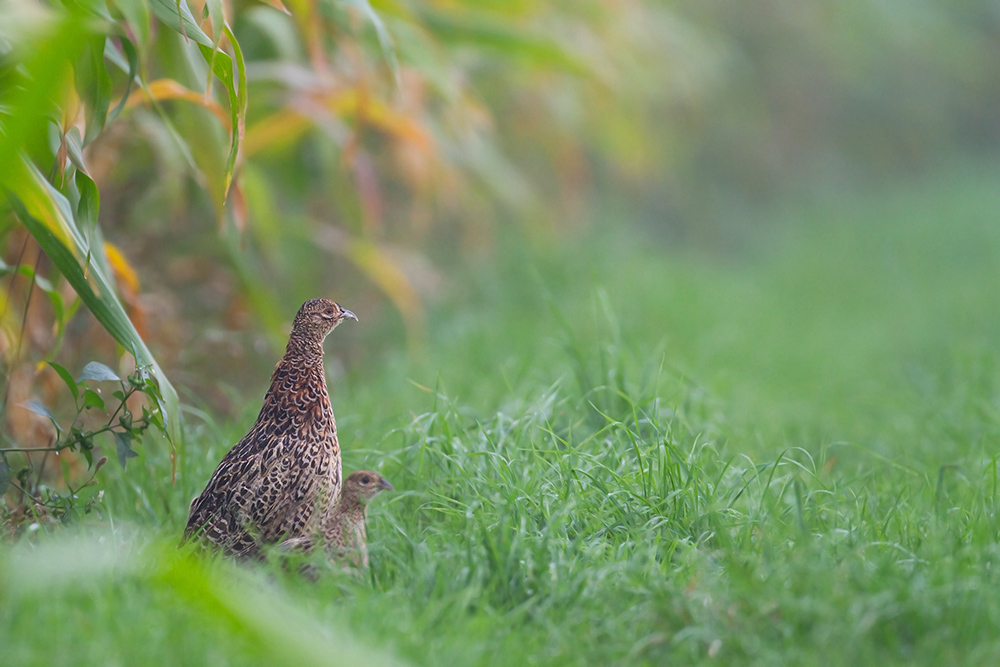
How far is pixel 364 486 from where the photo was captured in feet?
7.31

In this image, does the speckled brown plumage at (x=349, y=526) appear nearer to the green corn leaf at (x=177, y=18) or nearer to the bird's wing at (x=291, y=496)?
the bird's wing at (x=291, y=496)

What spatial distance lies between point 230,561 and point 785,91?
11412mm

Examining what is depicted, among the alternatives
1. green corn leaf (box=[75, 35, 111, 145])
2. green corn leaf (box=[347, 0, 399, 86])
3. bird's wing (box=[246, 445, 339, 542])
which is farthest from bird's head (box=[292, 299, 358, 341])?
green corn leaf (box=[347, 0, 399, 86])

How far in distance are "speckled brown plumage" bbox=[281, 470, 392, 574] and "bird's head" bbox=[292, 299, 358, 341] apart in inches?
13.7

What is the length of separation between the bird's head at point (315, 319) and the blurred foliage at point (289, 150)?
1.05ft

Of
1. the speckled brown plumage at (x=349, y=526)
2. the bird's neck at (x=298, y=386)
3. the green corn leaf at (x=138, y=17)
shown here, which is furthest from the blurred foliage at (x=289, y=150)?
the speckled brown plumage at (x=349, y=526)

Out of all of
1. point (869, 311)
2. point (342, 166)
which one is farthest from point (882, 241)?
point (342, 166)

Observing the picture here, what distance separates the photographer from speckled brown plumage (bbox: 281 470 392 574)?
6.89ft

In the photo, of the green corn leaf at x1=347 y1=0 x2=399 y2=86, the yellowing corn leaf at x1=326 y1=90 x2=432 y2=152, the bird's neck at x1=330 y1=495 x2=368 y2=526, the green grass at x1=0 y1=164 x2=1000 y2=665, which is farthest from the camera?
the yellowing corn leaf at x1=326 y1=90 x2=432 y2=152

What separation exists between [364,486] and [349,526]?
106 mm

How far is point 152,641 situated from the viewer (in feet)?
5.45

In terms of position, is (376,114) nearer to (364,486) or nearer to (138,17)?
(138,17)

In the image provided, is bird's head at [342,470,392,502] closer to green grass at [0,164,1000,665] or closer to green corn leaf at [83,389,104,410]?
green grass at [0,164,1000,665]

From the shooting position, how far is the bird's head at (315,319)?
228 centimetres
